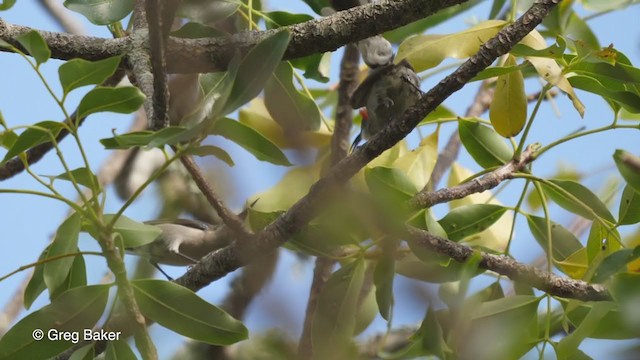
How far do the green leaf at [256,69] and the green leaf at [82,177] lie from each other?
0.28 m

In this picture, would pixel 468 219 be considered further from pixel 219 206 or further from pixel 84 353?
pixel 84 353

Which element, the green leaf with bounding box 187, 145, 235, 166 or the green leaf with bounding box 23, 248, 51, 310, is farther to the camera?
the green leaf with bounding box 23, 248, 51, 310

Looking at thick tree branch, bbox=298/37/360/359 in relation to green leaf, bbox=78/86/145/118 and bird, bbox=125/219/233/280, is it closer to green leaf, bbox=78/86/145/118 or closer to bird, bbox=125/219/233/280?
bird, bbox=125/219/233/280

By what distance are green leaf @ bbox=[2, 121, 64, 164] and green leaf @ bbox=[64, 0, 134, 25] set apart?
0.43 m

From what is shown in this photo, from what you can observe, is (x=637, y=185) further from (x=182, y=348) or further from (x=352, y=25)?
(x=182, y=348)

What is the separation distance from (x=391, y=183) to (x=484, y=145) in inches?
11.6

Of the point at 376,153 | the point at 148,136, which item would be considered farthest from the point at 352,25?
the point at 148,136

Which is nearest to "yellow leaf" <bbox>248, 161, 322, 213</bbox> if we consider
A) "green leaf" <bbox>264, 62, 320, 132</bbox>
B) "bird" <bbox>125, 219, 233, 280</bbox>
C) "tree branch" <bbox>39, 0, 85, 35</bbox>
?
"green leaf" <bbox>264, 62, 320, 132</bbox>

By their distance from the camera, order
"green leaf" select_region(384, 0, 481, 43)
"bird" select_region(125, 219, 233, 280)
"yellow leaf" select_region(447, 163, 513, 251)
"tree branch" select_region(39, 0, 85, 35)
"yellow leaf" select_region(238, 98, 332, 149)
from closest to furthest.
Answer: "yellow leaf" select_region(447, 163, 513, 251), "yellow leaf" select_region(238, 98, 332, 149), "green leaf" select_region(384, 0, 481, 43), "bird" select_region(125, 219, 233, 280), "tree branch" select_region(39, 0, 85, 35)

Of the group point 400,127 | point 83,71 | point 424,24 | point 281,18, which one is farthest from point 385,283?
point 424,24

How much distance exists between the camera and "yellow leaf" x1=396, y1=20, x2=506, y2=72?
5.67ft

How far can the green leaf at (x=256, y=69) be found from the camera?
1.18 metres

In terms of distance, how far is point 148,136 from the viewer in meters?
1.25

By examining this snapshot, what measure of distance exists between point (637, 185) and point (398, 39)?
4.20 feet
